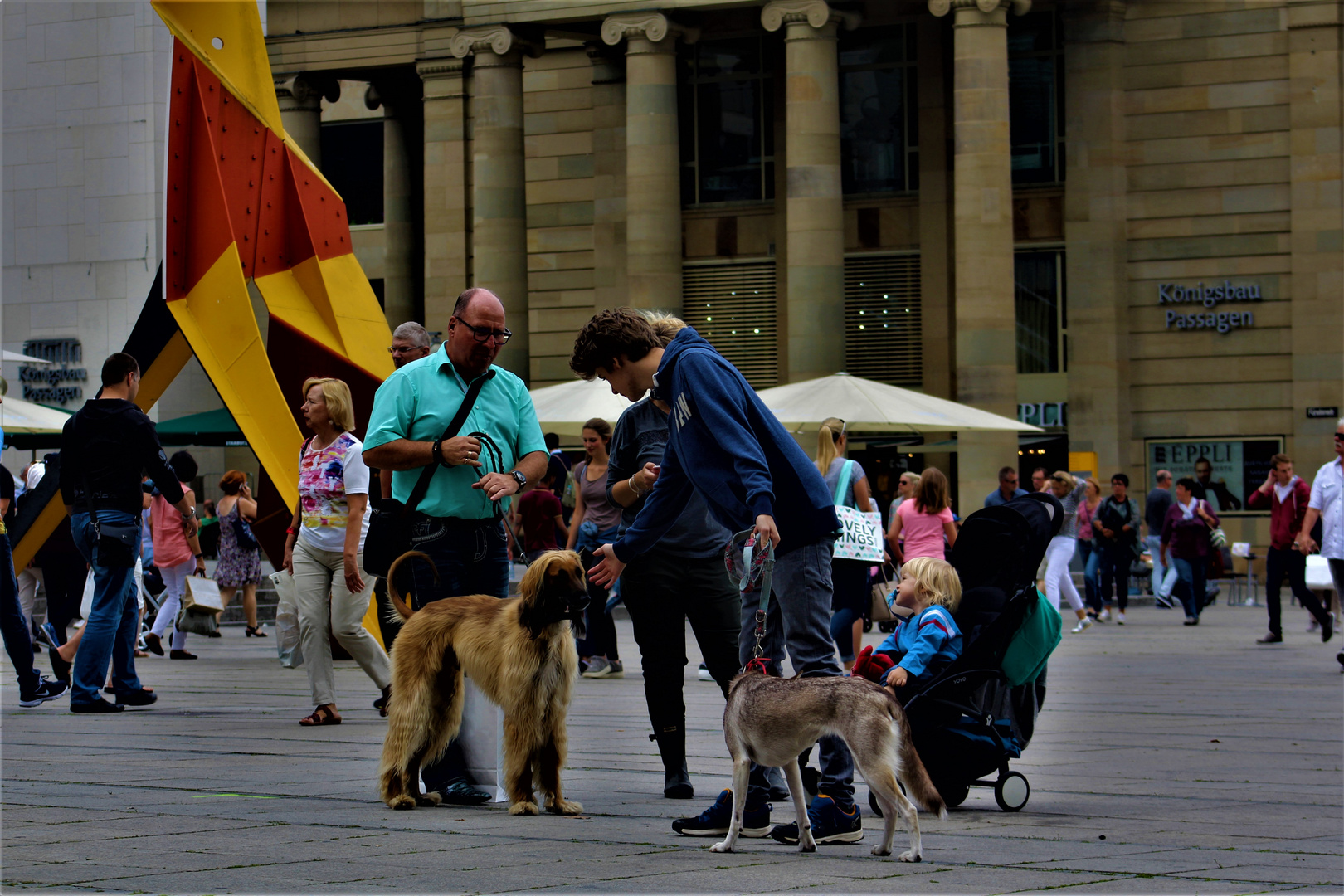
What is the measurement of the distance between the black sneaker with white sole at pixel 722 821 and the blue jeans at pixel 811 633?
50 millimetres

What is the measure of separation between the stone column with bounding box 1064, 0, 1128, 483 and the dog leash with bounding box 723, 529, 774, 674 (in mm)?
28942

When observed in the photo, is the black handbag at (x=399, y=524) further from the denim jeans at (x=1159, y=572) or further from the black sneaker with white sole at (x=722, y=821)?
the denim jeans at (x=1159, y=572)

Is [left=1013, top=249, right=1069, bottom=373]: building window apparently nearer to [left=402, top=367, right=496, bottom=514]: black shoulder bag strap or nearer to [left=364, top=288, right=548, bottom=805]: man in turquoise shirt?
[left=364, top=288, right=548, bottom=805]: man in turquoise shirt

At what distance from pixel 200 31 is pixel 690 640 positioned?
33.8ft

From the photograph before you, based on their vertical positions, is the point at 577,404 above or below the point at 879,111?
below

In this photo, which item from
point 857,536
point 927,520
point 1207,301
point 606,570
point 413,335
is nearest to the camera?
point 606,570

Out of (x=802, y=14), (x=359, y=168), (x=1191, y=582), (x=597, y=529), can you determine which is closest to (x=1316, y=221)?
(x=802, y=14)

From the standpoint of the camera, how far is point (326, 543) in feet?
33.4

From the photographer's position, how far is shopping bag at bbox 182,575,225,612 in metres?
17.2

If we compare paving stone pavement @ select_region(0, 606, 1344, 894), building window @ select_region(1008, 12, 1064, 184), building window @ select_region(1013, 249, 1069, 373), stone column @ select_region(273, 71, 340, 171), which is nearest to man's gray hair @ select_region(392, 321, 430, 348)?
paving stone pavement @ select_region(0, 606, 1344, 894)

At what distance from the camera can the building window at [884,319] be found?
35812 mm

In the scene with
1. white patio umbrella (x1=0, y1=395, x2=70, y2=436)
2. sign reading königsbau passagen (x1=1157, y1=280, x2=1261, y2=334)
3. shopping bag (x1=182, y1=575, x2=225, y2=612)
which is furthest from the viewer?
sign reading königsbau passagen (x1=1157, y1=280, x2=1261, y2=334)

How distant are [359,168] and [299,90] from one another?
3.81 m

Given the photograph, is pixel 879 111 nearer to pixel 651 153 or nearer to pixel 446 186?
pixel 651 153
